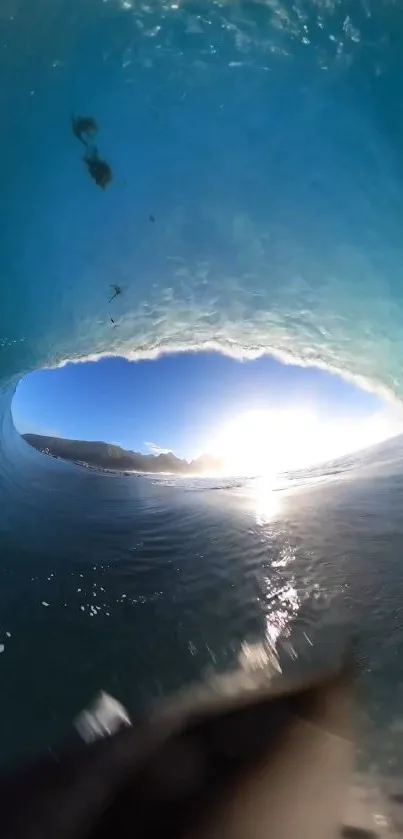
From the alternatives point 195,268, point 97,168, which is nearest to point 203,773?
point 195,268

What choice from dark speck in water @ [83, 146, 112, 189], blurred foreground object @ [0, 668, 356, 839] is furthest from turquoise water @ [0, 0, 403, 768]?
blurred foreground object @ [0, 668, 356, 839]

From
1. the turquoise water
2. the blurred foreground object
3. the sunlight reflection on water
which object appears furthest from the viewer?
the sunlight reflection on water

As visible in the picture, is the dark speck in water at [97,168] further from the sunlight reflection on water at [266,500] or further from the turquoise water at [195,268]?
the sunlight reflection on water at [266,500]

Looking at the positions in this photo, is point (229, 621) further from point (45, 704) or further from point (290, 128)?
point (290, 128)

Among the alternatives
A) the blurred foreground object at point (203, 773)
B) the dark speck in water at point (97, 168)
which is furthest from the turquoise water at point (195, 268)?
the blurred foreground object at point (203, 773)

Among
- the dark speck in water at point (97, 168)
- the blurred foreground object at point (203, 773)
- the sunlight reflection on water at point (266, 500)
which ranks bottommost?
the blurred foreground object at point (203, 773)

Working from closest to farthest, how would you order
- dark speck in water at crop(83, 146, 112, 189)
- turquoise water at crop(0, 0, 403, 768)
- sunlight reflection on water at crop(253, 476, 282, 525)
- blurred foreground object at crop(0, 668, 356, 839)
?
blurred foreground object at crop(0, 668, 356, 839)
turquoise water at crop(0, 0, 403, 768)
dark speck in water at crop(83, 146, 112, 189)
sunlight reflection on water at crop(253, 476, 282, 525)

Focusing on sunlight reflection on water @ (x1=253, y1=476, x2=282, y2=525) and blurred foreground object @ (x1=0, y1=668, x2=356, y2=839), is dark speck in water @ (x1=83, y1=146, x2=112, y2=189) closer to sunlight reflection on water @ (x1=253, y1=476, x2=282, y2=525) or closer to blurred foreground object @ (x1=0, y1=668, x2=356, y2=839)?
sunlight reflection on water @ (x1=253, y1=476, x2=282, y2=525)

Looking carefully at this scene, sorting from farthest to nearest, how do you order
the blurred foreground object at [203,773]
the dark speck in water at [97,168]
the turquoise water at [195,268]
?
the dark speck in water at [97,168] < the turquoise water at [195,268] < the blurred foreground object at [203,773]

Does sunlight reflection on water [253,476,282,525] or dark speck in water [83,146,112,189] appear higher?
dark speck in water [83,146,112,189]
